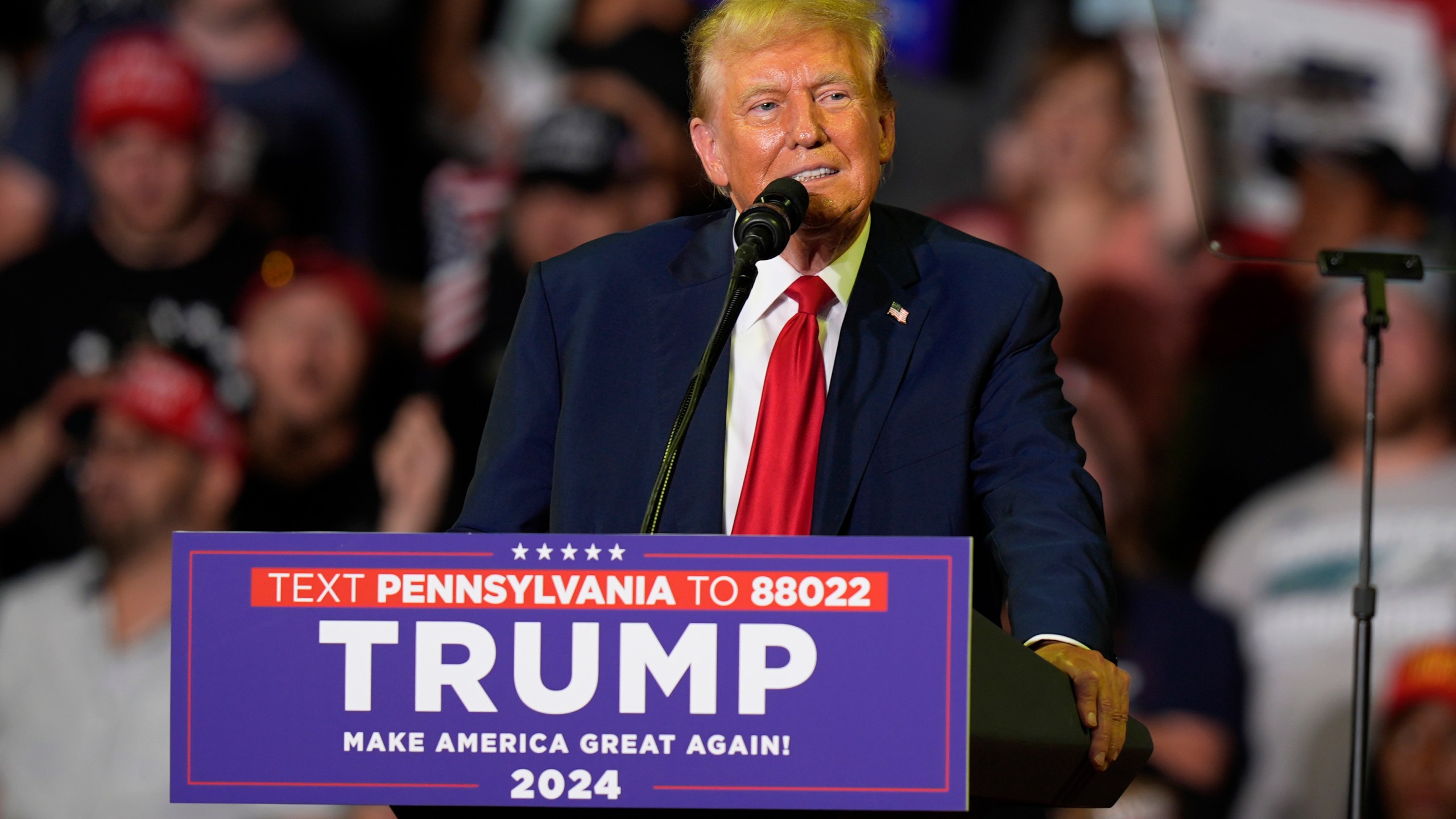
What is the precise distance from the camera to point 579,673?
1.14 meters

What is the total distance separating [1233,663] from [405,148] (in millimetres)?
2723

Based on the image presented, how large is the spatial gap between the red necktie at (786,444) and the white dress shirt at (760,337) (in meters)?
0.01

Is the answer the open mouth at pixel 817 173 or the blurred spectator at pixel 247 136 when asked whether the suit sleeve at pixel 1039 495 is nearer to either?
the open mouth at pixel 817 173

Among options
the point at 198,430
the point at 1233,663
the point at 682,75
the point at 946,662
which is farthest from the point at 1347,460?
the point at 946,662

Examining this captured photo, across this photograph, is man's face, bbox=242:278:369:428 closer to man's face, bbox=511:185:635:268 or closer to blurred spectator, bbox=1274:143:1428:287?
man's face, bbox=511:185:635:268

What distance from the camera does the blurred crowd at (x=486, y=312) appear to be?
400cm

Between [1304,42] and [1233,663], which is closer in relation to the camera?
[1304,42]

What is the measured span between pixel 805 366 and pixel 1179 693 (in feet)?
8.79

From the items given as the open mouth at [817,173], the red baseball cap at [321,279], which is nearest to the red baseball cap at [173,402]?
the red baseball cap at [321,279]

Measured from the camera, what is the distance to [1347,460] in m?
4.19

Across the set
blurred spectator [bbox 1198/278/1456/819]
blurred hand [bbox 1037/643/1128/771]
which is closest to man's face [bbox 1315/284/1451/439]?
blurred spectator [bbox 1198/278/1456/819]

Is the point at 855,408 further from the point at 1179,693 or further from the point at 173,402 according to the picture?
the point at 173,402

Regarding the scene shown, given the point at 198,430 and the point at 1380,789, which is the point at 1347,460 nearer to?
the point at 1380,789

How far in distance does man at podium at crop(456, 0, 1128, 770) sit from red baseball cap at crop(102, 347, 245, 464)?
2.76m
